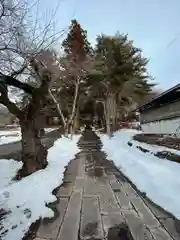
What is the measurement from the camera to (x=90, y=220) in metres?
3.97

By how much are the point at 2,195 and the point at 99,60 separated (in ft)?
77.0

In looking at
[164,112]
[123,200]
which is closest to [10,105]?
[123,200]

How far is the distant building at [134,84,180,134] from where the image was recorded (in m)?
9.31

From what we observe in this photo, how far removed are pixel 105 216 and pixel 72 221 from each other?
22.1 inches

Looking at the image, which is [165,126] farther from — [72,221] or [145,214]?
[72,221]

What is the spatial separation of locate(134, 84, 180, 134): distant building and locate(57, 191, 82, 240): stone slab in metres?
5.38

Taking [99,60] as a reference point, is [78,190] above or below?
below

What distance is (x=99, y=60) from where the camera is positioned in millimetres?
27094

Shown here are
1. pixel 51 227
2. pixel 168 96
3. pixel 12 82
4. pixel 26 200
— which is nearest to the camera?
pixel 51 227

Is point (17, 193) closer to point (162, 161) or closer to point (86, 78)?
point (162, 161)

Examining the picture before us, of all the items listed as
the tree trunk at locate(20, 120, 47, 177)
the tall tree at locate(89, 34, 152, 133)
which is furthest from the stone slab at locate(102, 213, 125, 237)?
the tall tree at locate(89, 34, 152, 133)

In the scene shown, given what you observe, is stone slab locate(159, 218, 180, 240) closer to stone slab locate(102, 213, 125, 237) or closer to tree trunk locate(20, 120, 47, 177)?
stone slab locate(102, 213, 125, 237)

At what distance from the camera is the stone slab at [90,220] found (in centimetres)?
347

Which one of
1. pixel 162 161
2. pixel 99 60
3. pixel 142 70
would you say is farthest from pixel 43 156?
pixel 142 70
